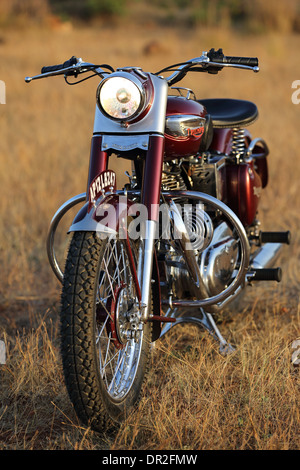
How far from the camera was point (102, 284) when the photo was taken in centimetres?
281

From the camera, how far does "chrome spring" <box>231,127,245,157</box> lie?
12.4ft

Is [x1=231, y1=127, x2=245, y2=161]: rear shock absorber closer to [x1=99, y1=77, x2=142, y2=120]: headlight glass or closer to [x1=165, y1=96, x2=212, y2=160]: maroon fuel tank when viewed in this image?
[x1=165, y1=96, x2=212, y2=160]: maroon fuel tank

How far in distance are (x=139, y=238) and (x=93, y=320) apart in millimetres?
513

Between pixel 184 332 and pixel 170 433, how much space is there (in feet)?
3.96

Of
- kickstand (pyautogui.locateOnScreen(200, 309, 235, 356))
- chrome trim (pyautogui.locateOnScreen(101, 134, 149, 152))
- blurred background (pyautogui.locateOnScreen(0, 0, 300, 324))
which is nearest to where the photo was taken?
chrome trim (pyautogui.locateOnScreen(101, 134, 149, 152))

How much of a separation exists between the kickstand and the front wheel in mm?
762

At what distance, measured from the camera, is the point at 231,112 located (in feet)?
12.5

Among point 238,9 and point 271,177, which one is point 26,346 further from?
point 238,9

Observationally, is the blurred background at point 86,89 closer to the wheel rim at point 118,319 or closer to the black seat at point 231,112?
the black seat at point 231,112

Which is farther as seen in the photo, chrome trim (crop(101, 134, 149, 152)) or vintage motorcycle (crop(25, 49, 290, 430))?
chrome trim (crop(101, 134, 149, 152))

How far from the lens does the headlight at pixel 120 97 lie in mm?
2611

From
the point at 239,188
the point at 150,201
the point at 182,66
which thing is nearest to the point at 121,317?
the point at 150,201

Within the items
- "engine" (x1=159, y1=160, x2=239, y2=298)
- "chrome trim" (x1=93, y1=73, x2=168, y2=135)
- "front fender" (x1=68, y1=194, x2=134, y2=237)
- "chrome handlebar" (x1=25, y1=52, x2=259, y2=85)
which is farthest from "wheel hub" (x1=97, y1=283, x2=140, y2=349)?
"chrome handlebar" (x1=25, y1=52, x2=259, y2=85)

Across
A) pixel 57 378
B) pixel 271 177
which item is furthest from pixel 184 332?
pixel 271 177
